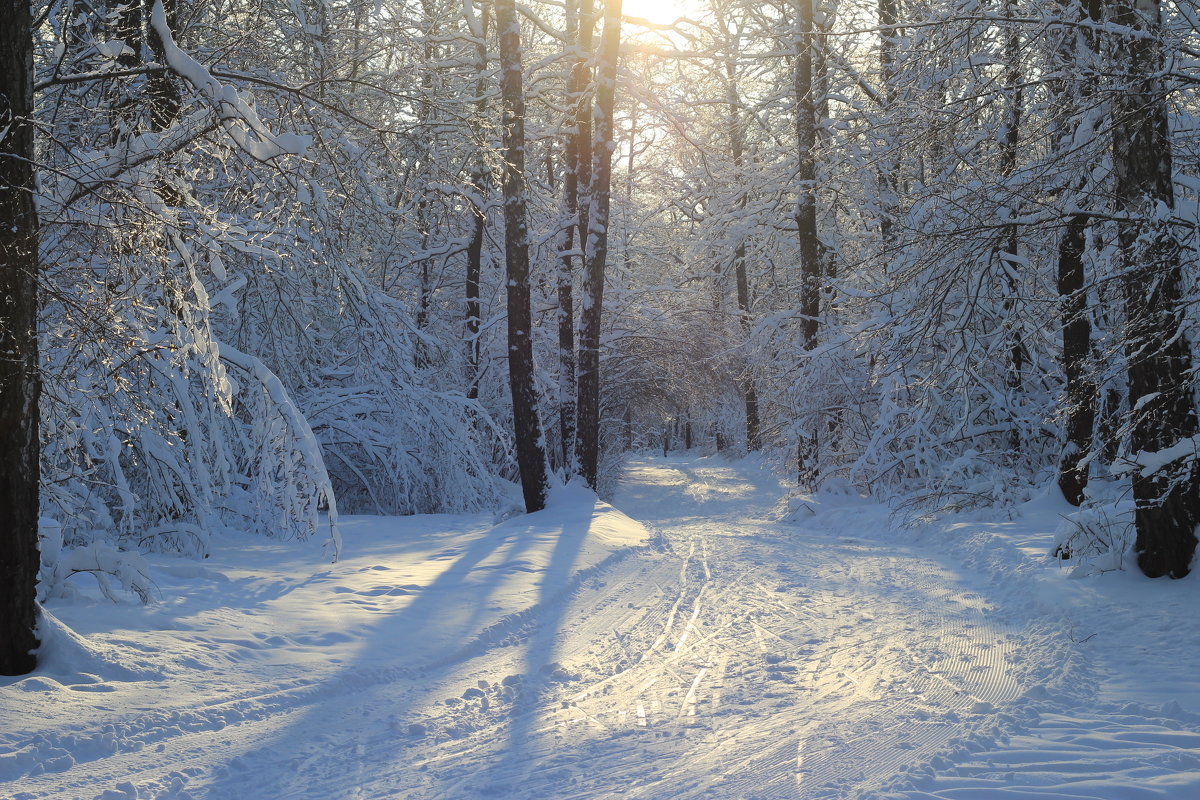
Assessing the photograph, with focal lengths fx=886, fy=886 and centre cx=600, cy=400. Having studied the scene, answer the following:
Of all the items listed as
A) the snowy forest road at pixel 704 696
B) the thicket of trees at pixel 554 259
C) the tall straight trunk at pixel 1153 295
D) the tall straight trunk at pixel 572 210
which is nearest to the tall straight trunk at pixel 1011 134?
the thicket of trees at pixel 554 259

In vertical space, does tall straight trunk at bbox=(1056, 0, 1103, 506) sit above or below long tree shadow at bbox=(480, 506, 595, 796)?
above

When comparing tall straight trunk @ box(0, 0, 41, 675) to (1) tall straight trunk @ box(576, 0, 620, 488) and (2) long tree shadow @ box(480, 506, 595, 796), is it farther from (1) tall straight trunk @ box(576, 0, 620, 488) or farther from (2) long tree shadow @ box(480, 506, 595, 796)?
(1) tall straight trunk @ box(576, 0, 620, 488)

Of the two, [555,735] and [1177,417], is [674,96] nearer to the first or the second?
[1177,417]

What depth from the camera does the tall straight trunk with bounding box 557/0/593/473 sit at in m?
14.7

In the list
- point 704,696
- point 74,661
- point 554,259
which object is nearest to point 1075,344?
point 704,696

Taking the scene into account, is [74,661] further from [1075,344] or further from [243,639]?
[1075,344]

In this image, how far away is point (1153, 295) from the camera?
6.45 m

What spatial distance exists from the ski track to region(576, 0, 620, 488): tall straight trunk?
6352 mm

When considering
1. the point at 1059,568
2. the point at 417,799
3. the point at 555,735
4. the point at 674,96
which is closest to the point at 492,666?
the point at 555,735

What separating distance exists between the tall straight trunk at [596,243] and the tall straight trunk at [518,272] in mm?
1541

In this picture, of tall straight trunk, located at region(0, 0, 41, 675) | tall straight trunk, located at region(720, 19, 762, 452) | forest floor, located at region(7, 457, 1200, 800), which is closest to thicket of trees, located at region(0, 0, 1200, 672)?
tall straight trunk, located at region(0, 0, 41, 675)

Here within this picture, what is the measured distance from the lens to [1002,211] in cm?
820

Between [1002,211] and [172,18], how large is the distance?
7.67 metres

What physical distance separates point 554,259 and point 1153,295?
13590mm
